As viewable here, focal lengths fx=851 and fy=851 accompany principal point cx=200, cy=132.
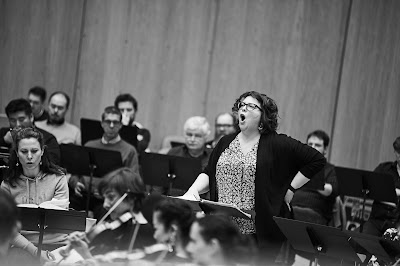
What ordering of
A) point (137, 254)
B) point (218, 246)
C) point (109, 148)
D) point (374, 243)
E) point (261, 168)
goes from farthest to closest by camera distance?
point (109, 148) → point (261, 168) → point (374, 243) → point (137, 254) → point (218, 246)

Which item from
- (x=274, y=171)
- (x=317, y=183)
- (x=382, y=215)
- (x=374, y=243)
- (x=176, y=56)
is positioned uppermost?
(x=176, y=56)

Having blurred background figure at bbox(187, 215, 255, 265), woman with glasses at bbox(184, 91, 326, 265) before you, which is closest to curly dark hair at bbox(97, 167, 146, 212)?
blurred background figure at bbox(187, 215, 255, 265)

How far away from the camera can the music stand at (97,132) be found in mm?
8422

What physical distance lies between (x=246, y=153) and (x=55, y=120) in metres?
3.78

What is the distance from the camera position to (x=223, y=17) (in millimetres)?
10188

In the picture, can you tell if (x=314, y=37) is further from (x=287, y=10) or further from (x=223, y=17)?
(x=223, y=17)

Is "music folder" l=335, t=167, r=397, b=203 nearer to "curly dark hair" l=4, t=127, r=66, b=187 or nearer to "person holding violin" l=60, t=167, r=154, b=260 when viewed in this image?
"curly dark hair" l=4, t=127, r=66, b=187

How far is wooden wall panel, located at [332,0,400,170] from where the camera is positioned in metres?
9.69

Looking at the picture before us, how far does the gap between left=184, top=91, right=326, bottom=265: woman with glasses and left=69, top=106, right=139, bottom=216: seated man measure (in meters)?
2.47

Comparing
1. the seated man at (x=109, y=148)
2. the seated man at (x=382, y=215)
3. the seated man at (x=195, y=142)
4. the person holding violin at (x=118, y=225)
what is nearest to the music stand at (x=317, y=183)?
the seated man at (x=382, y=215)

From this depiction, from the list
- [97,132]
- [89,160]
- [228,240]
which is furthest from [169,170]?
[228,240]

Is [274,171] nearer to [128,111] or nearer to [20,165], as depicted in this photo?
[20,165]

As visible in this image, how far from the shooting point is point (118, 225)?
4230 mm

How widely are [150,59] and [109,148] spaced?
2331 mm
